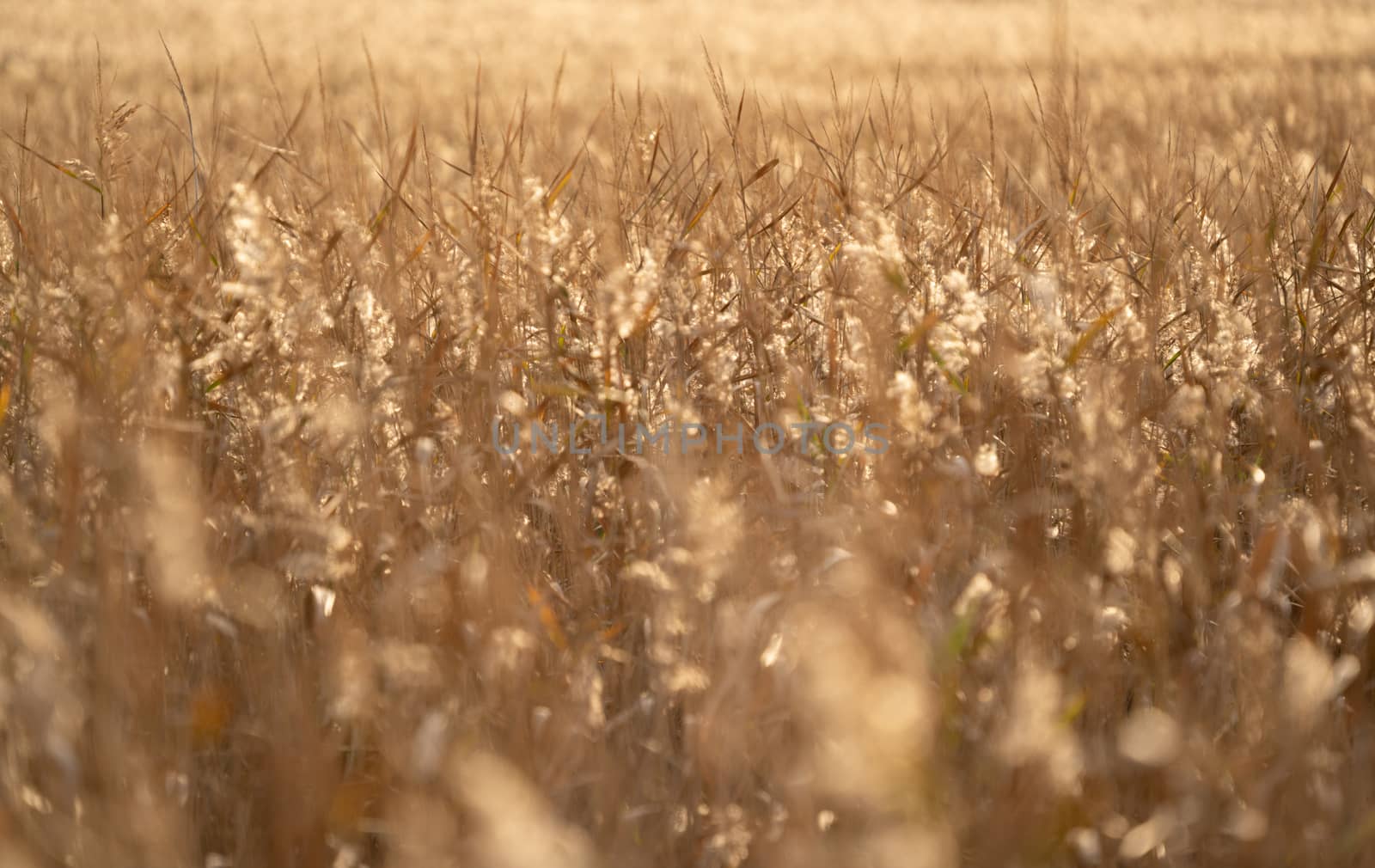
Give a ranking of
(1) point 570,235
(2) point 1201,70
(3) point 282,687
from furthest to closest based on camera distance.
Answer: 1. (2) point 1201,70
2. (1) point 570,235
3. (3) point 282,687

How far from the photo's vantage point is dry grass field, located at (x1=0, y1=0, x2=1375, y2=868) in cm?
84

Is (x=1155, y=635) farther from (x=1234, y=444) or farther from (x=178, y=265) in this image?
(x=178, y=265)

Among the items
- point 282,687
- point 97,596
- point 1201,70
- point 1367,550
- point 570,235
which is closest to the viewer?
point 97,596

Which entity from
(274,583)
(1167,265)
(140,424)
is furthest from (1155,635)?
(140,424)

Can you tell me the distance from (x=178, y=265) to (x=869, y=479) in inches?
40.9

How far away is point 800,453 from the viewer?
1.27 metres

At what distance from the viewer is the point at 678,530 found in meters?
1.17

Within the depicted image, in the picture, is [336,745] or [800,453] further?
[800,453]

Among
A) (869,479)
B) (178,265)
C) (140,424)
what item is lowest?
(869,479)

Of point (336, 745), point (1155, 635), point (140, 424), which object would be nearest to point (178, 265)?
point (140, 424)

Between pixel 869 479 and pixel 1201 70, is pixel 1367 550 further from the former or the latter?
pixel 1201 70

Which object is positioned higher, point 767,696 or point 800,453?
point 800,453

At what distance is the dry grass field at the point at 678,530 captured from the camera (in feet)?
2.75

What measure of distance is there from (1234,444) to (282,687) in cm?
128
